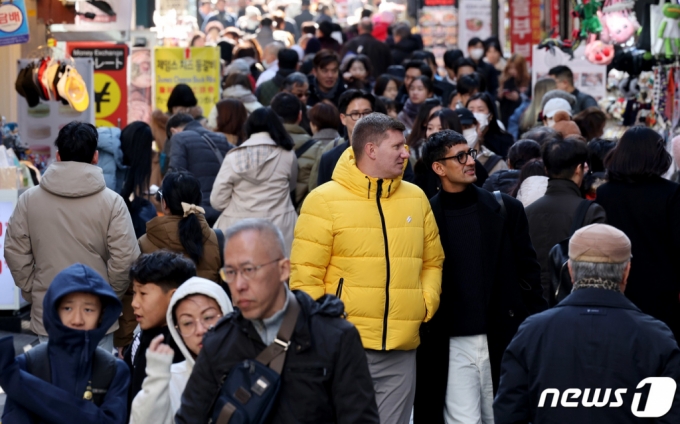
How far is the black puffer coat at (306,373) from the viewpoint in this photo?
12.4ft

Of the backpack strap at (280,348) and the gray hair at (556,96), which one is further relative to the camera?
the gray hair at (556,96)

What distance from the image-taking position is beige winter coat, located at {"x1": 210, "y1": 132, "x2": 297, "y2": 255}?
8547mm

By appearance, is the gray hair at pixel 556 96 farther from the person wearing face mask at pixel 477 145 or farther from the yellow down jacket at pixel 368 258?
the yellow down jacket at pixel 368 258

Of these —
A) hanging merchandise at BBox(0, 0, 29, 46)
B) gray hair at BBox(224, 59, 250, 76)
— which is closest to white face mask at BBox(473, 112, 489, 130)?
hanging merchandise at BBox(0, 0, 29, 46)

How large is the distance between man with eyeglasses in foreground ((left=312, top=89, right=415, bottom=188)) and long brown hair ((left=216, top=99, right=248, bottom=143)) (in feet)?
5.79

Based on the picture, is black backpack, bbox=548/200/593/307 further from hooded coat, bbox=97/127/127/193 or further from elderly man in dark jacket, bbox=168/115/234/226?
hooded coat, bbox=97/127/127/193

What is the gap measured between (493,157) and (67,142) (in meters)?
3.45

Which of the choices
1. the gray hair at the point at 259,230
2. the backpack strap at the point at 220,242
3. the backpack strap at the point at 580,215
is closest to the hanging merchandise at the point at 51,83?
the backpack strap at the point at 220,242

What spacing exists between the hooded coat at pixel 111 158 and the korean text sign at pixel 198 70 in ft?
17.1

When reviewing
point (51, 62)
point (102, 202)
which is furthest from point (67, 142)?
point (51, 62)

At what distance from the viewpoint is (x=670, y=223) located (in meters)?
6.47

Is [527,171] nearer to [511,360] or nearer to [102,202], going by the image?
[102,202]

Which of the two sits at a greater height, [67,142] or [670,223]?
[67,142]

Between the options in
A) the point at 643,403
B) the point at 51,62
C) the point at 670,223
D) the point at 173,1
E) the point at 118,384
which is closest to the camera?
the point at 643,403
